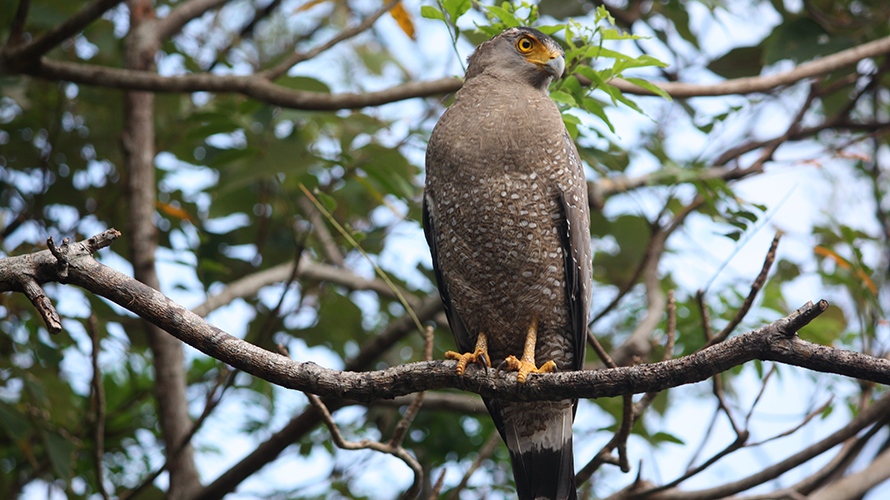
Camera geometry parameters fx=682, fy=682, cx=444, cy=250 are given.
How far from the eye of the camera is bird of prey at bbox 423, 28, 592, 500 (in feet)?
9.95

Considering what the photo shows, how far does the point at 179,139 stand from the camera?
5.45 metres

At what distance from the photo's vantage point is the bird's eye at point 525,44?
11.2 feet

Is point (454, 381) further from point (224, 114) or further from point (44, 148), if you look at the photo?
point (44, 148)

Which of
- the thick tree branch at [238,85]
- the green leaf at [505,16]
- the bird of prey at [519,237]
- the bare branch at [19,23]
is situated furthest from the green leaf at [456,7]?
the bare branch at [19,23]

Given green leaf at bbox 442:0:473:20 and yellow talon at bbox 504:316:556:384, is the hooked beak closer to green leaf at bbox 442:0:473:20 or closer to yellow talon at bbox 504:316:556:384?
green leaf at bbox 442:0:473:20

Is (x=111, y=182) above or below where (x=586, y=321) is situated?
above

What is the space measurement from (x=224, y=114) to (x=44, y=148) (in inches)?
69.9

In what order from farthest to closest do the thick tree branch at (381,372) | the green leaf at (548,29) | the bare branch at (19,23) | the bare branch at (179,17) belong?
the bare branch at (179,17) → the bare branch at (19,23) → the green leaf at (548,29) → the thick tree branch at (381,372)

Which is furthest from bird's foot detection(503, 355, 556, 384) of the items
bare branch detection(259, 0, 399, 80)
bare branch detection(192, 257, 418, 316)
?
bare branch detection(259, 0, 399, 80)

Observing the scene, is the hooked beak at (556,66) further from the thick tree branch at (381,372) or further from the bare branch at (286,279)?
the bare branch at (286,279)

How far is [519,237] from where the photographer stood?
3.03 metres

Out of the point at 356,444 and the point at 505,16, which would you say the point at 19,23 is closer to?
the point at 505,16

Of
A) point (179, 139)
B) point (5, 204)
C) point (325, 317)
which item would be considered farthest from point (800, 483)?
point (5, 204)

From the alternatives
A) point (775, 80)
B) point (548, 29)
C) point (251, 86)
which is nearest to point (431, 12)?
point (548, 29)
